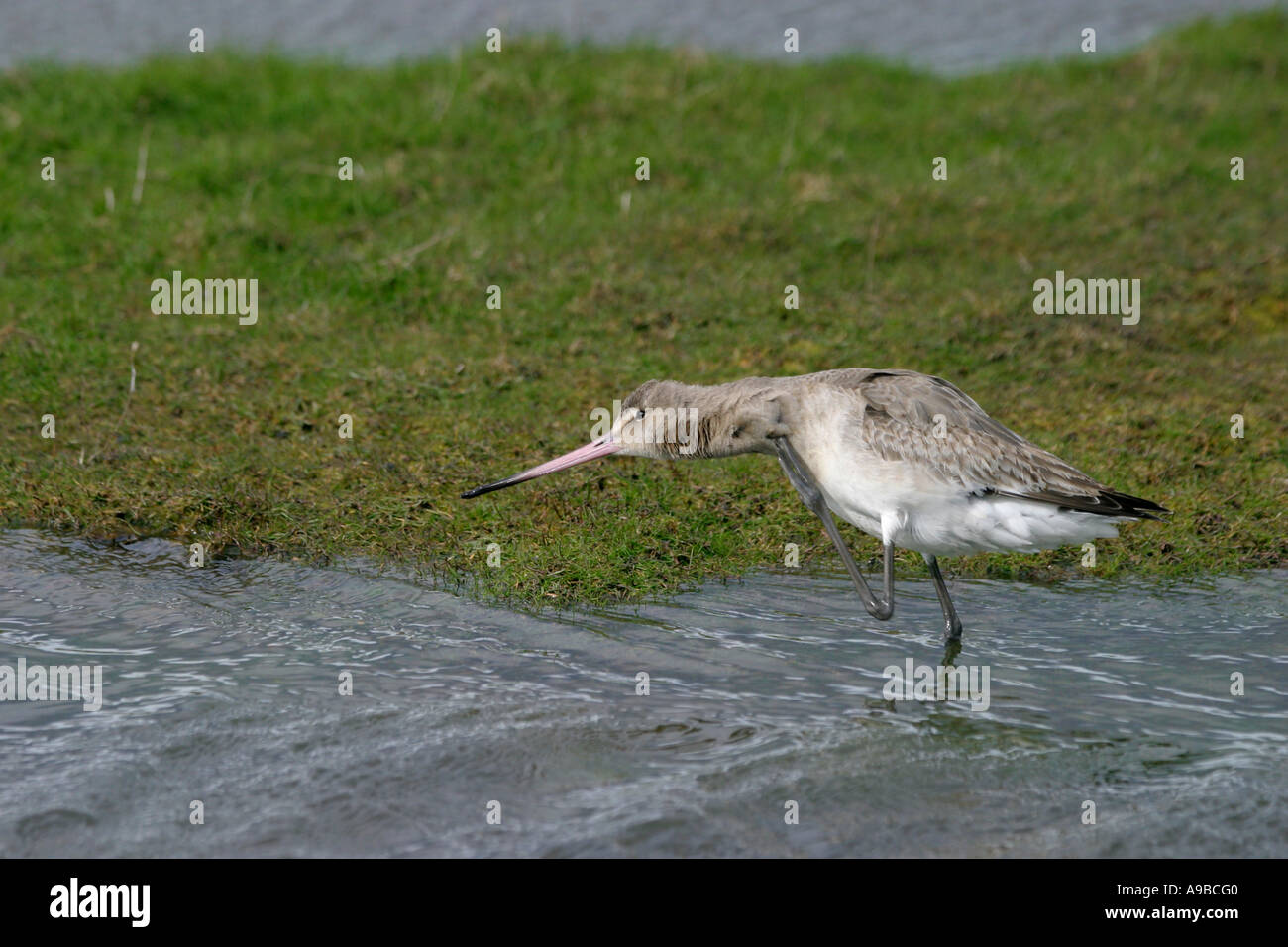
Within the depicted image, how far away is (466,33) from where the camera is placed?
16469 millimetres

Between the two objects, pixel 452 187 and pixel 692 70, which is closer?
pixel 452 187

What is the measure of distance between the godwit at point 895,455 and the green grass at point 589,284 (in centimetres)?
90

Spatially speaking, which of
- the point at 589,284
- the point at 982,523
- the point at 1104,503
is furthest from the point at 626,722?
the point at 589,284

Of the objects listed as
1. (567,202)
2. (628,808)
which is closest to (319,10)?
(567,202)

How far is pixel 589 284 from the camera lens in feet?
35.3

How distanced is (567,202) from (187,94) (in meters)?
3.64

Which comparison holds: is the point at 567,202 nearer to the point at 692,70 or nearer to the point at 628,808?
the point at 692,70

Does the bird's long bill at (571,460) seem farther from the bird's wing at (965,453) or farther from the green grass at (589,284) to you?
the bird's wing at (965,453)

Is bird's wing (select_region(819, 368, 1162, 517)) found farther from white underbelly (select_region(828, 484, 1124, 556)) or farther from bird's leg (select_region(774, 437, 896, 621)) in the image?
bird's leg (select_region(774, 437, 896, 621))

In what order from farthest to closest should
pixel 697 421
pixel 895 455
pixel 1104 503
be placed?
1. pixel 697 421
2. pixel 895 455
3. pixel 1104 503

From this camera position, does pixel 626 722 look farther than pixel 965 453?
No

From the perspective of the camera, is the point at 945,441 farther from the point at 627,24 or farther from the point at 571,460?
the point at 627,24

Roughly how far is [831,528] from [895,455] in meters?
0.72

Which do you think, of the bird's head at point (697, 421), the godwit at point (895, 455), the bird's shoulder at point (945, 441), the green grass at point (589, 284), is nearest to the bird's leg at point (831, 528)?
the godwit at point (895, 455)
